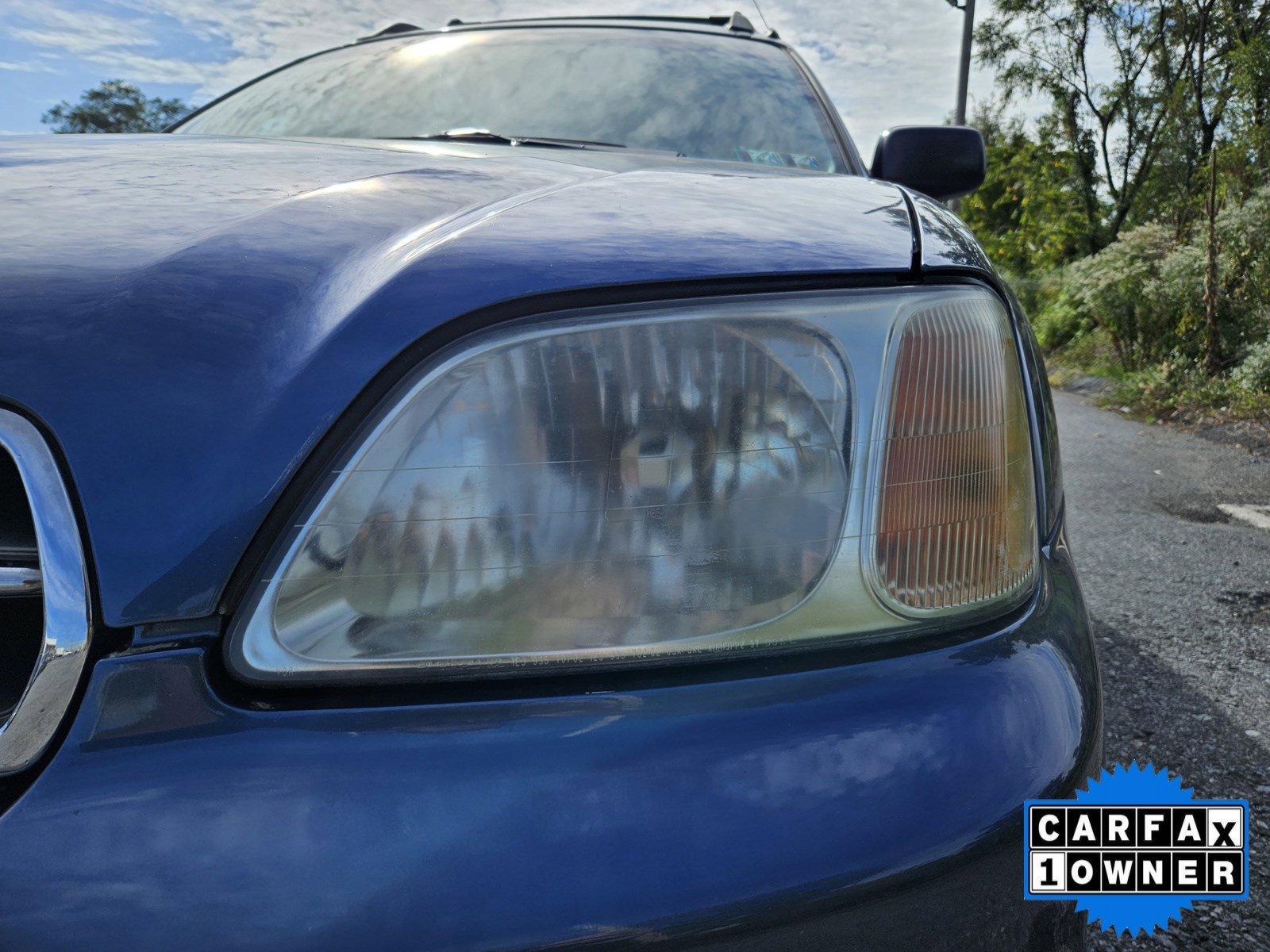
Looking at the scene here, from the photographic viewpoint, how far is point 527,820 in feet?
2.26

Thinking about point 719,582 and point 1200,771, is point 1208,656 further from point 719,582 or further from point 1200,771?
point 719,582

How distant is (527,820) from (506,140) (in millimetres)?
1530

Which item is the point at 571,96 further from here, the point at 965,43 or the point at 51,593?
the point at 965,43

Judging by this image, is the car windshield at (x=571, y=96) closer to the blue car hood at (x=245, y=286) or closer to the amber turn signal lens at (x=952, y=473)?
the blue car hood at (x=245, y=286)

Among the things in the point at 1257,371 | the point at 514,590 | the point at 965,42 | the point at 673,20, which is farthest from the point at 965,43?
the point at 514,590

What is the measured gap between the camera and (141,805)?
68cm

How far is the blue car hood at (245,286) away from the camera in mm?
753

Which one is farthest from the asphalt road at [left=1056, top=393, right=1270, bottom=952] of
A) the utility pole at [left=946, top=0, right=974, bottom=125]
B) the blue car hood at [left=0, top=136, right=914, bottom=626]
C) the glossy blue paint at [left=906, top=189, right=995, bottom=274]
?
the utility pole at [left=946, top=0, right=974, bottom=125]

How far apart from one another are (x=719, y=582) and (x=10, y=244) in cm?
72

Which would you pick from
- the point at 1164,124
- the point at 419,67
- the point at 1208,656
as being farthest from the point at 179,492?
the point at 1164,124

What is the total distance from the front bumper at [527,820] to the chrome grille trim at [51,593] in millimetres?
26

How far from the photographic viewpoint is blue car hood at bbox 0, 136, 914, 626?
75 cm

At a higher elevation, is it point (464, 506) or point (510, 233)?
point (510, 233)

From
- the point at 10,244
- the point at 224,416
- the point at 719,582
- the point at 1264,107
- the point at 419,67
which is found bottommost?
the point at 719,582
